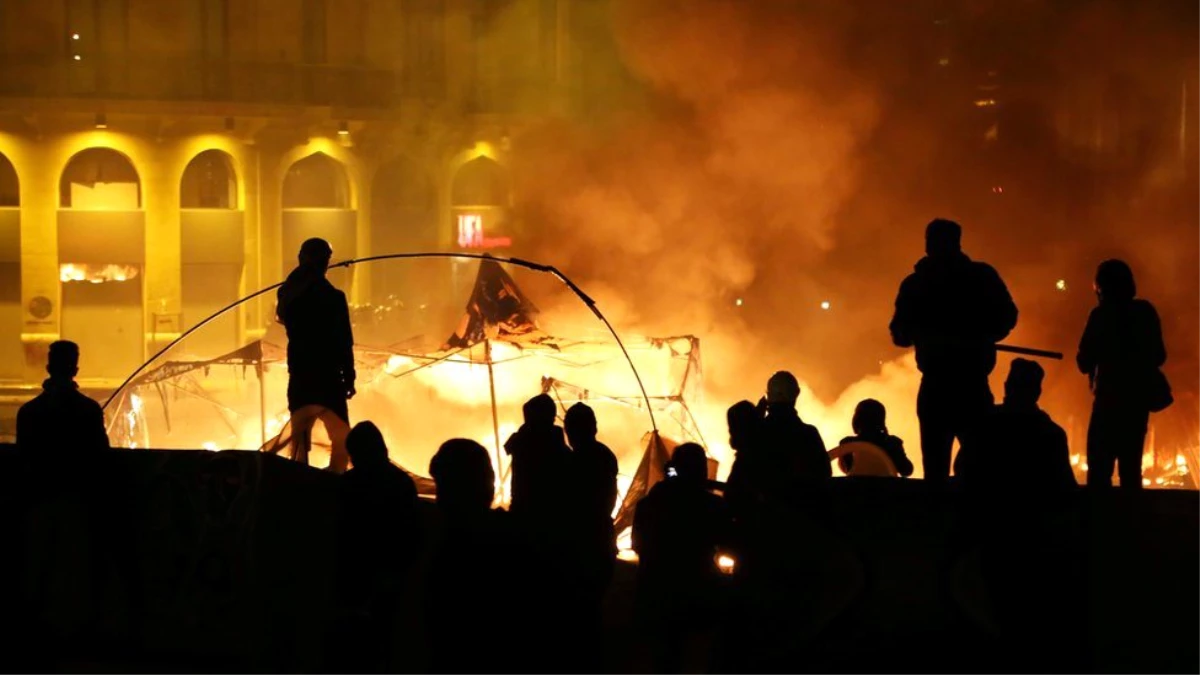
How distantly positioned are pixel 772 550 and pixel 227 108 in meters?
22.2

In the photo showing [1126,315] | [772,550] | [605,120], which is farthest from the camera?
[605,120]

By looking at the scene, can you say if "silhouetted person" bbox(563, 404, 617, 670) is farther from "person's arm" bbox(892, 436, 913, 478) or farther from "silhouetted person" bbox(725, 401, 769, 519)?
"person's arm" bbox(892, 436, 913, 478)

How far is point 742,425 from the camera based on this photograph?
6457 mm

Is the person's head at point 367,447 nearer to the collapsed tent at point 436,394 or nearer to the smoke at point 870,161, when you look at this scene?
the collapsed tent at point 436,394

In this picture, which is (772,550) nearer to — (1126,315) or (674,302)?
(1126,315)

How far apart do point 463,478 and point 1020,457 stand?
7.01ft

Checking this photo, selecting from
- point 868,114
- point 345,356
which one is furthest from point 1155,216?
point 345,356

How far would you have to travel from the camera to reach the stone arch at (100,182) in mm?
26062

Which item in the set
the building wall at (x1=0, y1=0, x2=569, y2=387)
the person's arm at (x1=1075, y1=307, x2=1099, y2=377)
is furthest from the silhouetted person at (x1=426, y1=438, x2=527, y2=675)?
the building wall at (x1=0, y1=0, x2=569, y2=387)

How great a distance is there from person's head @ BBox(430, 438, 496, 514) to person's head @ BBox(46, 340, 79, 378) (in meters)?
2.56

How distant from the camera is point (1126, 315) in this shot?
6.80 metres

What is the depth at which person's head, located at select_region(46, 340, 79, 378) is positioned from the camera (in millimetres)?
6219

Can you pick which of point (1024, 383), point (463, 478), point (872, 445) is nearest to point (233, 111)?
point (872, 445)

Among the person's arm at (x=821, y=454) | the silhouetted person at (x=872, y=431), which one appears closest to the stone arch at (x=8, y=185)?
the silhouetted person at (x=872, y=431)
